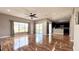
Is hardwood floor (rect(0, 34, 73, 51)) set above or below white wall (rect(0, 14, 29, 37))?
below

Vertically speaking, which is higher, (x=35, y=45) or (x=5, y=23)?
(x=5, y=23)

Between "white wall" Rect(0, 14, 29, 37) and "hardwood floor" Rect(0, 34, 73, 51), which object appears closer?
"hardwood floor" Rect(0, 34, 73, 51)

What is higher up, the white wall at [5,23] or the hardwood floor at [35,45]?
the white wall at [5,23]

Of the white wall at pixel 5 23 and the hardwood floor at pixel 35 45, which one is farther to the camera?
the white wall at pixel 5 23

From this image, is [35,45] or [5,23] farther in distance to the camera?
[5,23]

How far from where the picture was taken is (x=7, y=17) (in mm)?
10891
